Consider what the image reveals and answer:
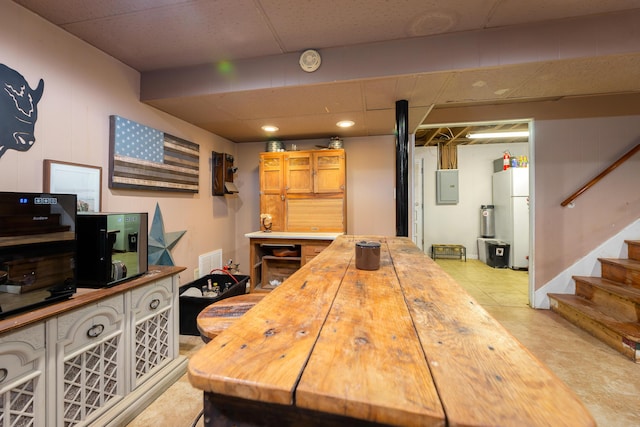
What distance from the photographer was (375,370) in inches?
17.5

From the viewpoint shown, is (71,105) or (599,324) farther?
(599,324)

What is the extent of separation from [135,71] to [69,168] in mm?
1039

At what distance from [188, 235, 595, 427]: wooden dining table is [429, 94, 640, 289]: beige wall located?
10.3 ft

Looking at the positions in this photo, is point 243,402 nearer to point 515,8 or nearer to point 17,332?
point 17,332

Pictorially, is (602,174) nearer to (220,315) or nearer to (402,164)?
(402,164)

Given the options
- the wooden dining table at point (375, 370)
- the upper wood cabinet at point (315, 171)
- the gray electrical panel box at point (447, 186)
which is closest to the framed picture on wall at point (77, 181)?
the wooden dining table at point (375, 370)

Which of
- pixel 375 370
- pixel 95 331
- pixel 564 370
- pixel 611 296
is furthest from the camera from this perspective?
pixel 611 296

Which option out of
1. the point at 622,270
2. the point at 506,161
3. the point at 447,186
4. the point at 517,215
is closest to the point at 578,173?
the point at 622,270

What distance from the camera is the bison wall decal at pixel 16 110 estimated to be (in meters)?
1.41

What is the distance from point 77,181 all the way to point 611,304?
15.1 feet

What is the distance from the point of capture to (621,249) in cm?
283

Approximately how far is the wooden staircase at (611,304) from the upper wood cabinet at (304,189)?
8.29ft

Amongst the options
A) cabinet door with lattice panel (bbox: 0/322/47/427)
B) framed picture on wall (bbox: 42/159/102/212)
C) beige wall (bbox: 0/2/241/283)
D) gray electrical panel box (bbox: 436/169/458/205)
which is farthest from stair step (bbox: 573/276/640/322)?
framed picture on wall (bbox: 42/159/102/212)

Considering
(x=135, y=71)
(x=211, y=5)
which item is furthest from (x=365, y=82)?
(x=135, y=71)
